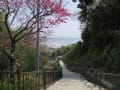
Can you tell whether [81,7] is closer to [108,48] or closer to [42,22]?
[108,48]

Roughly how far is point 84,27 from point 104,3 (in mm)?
14265

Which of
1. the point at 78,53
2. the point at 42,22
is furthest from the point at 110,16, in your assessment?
the point at 78,53

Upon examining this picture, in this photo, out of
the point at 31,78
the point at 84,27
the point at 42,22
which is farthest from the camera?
the point at 84,27

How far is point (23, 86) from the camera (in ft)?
52.6

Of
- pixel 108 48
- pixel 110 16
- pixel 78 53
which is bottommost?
pixel 78 53

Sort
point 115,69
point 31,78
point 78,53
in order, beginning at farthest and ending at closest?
point 78,53, point 115,69, point 31,78

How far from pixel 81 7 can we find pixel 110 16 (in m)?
8.81

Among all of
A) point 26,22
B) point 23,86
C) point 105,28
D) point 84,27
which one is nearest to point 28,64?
point 105,28

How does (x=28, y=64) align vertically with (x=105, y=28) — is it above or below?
below

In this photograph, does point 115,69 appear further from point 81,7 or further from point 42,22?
point 42,22

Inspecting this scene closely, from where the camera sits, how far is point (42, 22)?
1923 cm

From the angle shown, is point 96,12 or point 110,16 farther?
point 96,12

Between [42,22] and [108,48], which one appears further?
[108,48]

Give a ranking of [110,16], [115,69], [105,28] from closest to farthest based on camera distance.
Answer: [115,69] < [110,16] < [105,28]
